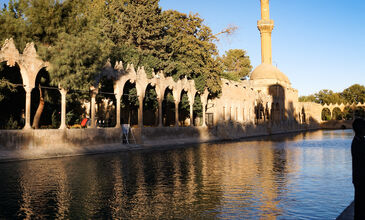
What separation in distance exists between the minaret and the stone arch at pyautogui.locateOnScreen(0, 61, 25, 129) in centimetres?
6475

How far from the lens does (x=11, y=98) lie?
2334cm

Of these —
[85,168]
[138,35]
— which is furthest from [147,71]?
[85,168]

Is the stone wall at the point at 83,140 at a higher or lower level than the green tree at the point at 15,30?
lower

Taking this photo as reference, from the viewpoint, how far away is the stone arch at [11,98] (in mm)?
21845

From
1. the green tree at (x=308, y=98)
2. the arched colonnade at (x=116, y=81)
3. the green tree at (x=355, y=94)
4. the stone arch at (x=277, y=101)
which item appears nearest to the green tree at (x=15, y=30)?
the arched colonnade at (x=116, y=81)

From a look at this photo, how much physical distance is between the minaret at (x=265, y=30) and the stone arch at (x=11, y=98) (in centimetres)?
6475

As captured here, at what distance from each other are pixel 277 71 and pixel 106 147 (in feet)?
211

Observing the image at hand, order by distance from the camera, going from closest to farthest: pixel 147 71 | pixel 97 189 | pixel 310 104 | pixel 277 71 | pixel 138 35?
pixel 97 189, pixel 147 71, pixel 138 35, pixel 277 71, pixel 310 104

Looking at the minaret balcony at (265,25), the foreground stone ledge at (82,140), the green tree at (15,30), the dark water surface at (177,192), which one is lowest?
the dark water surface at (177,192)

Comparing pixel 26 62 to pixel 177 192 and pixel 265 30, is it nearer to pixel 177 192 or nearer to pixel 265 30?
pixel 177 192

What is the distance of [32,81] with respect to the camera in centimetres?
1939

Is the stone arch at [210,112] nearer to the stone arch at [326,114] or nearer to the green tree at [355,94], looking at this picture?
the stone arch at [326,114]

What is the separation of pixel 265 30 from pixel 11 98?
66.7 m

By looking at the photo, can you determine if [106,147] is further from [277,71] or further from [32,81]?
[277,71]
